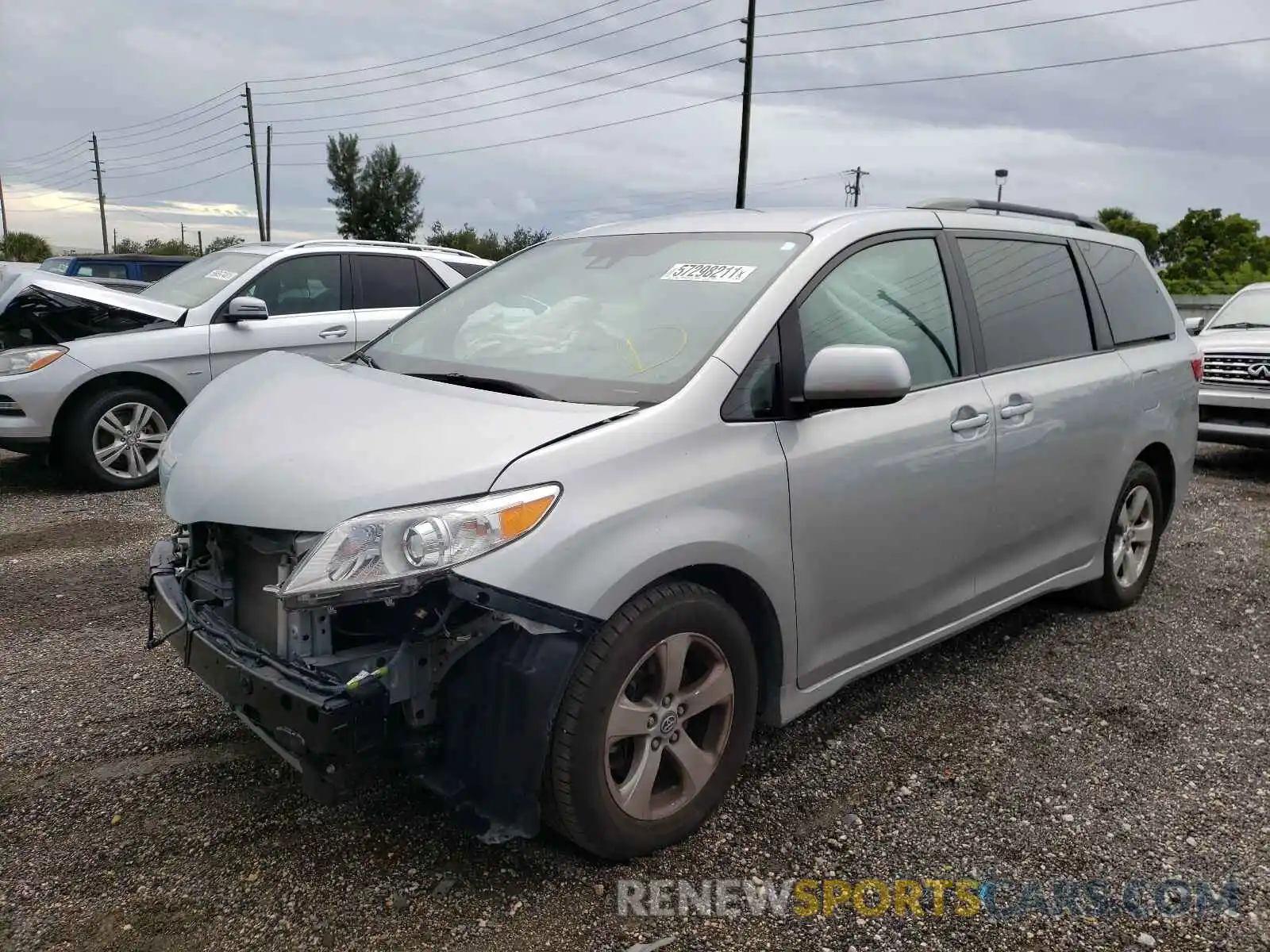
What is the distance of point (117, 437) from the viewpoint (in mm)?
6836

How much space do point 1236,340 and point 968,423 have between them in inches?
264

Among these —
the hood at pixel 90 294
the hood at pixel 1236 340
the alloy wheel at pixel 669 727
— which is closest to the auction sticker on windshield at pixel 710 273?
the alloy wheel at pixel 669 727

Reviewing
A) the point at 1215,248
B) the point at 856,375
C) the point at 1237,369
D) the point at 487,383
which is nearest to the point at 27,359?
the point at 487,383

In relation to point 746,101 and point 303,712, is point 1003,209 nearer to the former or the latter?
point 303,712

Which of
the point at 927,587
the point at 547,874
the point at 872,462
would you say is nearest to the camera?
the point at 547,874

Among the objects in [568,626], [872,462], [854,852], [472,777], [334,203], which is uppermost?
[334,203]

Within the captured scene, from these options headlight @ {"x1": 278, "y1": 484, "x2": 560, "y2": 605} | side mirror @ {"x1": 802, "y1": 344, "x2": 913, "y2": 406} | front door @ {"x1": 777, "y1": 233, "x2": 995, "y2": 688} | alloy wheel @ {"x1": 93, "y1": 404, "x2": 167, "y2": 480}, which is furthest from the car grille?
alloy wheel @ {"x1": 93, "y1": 404, "x2": 167, "y2": 480}

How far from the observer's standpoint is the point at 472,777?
7.64 feet

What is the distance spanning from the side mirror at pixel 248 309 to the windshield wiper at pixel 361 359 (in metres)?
3.30

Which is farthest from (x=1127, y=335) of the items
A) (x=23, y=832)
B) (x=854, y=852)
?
(x=23, y=832)

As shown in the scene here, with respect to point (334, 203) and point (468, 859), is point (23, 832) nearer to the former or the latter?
point (468, 859)

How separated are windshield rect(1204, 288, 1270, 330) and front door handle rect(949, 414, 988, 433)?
7167mm

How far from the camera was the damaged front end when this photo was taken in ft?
7.23

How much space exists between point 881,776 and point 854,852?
45 centimetres
